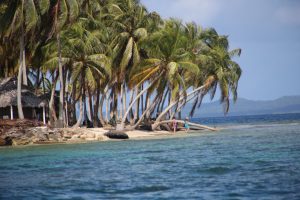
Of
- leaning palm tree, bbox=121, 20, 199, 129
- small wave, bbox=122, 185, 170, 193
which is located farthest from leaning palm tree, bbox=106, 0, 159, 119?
small wave, bbox=122, 185, 170, 193

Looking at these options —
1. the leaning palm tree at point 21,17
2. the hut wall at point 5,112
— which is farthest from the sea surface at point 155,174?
the hut wall at point 5,112

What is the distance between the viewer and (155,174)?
713 inches

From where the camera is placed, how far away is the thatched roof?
40.3 metres

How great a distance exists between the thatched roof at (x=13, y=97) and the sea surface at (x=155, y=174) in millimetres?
13074

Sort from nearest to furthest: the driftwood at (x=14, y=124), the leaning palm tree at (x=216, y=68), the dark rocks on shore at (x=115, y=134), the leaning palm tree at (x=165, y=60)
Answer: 1. the driftwood at (x=14, y=124)
2. the dark rocks on shore at (x=115, y=134)
3. the leaning palm tree at (x=165, y=60)
4. the leaning palm tree at (x=216, y=68)

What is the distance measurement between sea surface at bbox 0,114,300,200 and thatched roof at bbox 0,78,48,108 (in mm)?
13074

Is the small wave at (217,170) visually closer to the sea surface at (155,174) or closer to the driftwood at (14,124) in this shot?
the sea surface at (155,174)

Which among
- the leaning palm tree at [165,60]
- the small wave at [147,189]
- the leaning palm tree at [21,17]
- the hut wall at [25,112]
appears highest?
the leaning palm tree at [21,17]

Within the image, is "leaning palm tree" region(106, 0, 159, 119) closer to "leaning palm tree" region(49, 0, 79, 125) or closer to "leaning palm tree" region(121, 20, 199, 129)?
"leaning palm tree" region(121, 20, 199, 129)

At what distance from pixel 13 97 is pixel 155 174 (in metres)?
24.9

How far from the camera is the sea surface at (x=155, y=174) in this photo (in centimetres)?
1412

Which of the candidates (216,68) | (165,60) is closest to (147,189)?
(165,60)

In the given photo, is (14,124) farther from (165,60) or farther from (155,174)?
(155,174)

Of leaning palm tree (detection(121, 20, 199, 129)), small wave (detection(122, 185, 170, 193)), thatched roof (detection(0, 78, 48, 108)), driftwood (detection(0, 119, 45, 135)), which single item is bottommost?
small wave (detection(122, 185, 170, 193))
